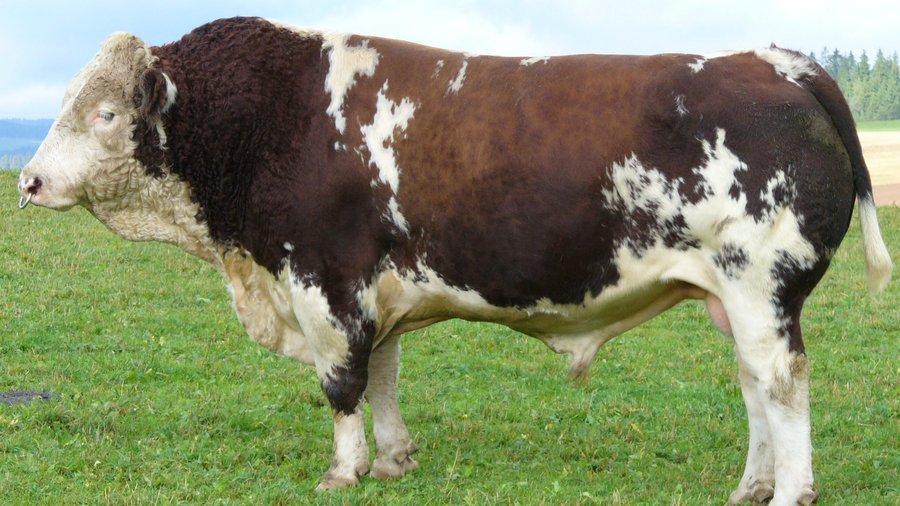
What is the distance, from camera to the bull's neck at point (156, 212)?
7.35 m

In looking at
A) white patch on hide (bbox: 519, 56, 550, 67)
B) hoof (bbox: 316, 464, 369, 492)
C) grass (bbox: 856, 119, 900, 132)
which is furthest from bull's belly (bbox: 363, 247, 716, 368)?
grass (bbox: 856, 119, 900, 132)

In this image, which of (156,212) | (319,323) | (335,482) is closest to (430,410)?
(335,482)

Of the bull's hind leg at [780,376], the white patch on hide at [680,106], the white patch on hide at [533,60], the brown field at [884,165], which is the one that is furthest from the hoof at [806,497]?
the brown field at [884,165]

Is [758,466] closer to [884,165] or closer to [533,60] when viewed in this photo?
[533,60]

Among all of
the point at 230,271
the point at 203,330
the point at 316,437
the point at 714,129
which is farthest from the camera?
the point at 203,330

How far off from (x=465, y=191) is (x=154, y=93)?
6.43ft

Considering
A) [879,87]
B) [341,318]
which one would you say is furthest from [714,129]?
[879,87]

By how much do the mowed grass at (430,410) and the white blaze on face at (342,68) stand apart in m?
2.19

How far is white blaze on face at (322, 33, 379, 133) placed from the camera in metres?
7.02

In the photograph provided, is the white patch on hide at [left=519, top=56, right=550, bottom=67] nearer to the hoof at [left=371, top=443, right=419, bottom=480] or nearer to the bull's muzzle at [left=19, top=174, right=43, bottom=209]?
the hoof at [left=371, top=443, right=419, bottom=480]

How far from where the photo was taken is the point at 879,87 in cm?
8400

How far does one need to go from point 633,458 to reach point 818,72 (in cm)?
284

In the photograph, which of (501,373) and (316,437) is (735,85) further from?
(501,373)

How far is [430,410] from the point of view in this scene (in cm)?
911
